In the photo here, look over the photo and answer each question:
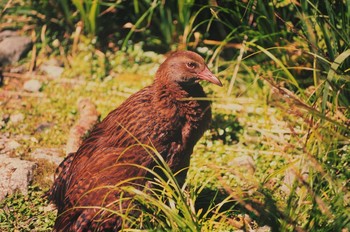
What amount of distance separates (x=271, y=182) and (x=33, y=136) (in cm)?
206

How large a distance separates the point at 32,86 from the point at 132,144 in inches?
87.9

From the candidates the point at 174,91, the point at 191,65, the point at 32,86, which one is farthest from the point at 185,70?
the point at 32,86

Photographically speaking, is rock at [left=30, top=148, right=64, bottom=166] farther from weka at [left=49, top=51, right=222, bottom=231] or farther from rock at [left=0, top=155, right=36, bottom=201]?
weka at [left=49, top=51, right=222, bottom=231]

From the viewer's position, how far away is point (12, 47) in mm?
6324

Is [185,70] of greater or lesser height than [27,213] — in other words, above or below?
above

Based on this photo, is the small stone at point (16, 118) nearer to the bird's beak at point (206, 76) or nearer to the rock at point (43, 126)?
the rock at point (43, 126)

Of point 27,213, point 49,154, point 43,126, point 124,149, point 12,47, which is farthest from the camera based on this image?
point 12,47

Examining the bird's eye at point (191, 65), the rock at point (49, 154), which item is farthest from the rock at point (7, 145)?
the bird's eye at point (191, 65)

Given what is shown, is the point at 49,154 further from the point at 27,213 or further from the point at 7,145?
the point at 27,213

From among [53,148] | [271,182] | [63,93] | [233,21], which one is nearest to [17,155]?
[53,148]

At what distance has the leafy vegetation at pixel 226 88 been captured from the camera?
381 cm

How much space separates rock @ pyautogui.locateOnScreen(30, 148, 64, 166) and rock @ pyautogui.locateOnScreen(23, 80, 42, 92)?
1049mm

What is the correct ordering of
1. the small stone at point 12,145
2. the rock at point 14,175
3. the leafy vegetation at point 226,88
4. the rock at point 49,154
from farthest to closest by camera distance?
1. the small stone at point 12,145
2. the rock at point 49,154
3. the rock at point 14,175
4. the leafy vegetation at point 226,88

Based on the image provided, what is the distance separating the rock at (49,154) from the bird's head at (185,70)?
1163 millimetres
